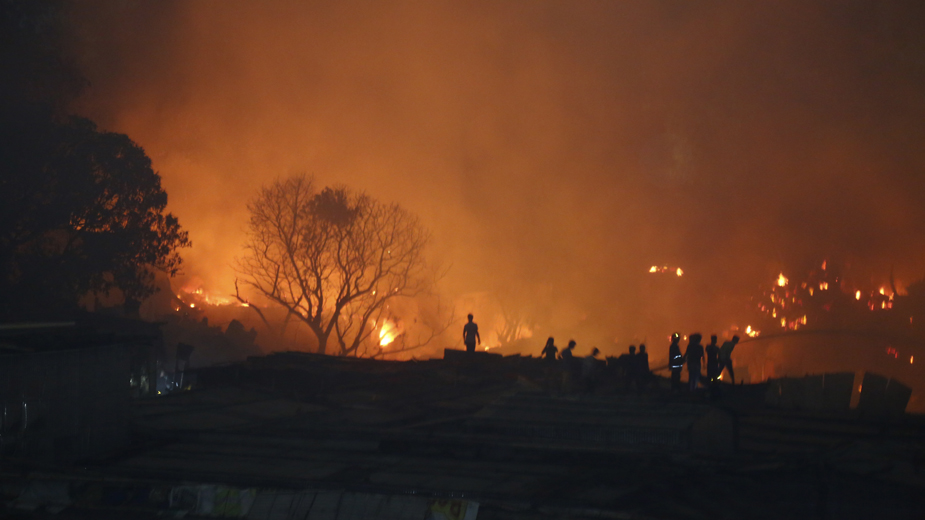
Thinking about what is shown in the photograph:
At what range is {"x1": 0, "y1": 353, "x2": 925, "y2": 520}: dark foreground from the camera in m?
5.37

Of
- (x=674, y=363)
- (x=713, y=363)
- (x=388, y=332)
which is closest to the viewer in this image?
(x=713, y=363)

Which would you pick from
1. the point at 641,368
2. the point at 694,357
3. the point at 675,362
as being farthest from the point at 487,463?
the point at 694,357

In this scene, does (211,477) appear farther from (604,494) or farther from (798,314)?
(798,314)

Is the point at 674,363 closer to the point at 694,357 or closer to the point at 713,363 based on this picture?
the point at 694,357

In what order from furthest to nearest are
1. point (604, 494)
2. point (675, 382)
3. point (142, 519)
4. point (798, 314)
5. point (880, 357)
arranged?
point (798, 314) < point (880, 357) < point (675, 382) < point (604, 494) < point (142, 519)

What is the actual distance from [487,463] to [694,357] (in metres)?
8.45

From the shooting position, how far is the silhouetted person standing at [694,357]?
558 inches

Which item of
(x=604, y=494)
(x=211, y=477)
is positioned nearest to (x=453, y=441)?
(x=604, y=494)

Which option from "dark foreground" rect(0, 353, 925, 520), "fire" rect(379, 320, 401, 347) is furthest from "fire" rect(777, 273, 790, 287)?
"dark foreground" rect(0, 353, 925, 520)

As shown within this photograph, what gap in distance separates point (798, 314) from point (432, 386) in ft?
221

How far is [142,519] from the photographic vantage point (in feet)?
17.3

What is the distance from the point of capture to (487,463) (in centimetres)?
777

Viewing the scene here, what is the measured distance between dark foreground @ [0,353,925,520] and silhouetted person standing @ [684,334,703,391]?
1557 mm

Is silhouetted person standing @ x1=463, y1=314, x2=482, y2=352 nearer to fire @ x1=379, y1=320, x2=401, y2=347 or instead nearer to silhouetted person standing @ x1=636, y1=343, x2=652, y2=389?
silhouetted person standing @ x1=636, y1=343, x2=652, y2=389
